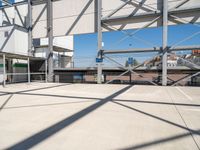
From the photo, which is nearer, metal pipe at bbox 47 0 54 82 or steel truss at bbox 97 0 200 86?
steel truss at bbox 97 0 200 86

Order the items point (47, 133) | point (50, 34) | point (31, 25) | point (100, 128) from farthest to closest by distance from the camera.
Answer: point (31, 25)
point (50, 34)
point (100, 128)
point (47, 133)

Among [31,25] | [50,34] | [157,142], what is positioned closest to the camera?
[157,142]

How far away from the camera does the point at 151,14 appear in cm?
1209

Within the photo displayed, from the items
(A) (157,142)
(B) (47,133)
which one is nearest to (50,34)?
(B) (47,133)

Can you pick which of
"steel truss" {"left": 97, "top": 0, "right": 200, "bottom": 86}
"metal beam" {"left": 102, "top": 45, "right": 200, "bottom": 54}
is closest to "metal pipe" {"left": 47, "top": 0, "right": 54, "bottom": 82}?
"steel truss" {"left": 97, "top": 0, "right": 200, "bottom": 86}

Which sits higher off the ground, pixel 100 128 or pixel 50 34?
pixel 50 34

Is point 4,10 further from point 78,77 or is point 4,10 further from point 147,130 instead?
point 147,130

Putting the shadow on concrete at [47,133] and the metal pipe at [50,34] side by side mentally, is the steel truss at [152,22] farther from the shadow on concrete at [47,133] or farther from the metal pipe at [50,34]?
the shadow on concrete at [47,133]

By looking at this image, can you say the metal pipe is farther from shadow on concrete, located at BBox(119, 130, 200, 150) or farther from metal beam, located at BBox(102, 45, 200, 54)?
shadow on concrete, located at BBox(119, 130, 200, 150)

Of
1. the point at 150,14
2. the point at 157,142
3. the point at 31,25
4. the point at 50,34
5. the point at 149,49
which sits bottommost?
the point at 157,142

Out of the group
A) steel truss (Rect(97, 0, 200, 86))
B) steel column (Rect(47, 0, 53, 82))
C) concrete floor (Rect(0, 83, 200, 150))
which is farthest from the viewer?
steel column (Rect(47, 0, 53, 82))

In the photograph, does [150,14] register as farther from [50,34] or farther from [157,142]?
[157,142]

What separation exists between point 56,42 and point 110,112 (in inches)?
598

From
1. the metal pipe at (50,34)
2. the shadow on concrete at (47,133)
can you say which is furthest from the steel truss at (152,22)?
the shadow on concrete at (47,133)
